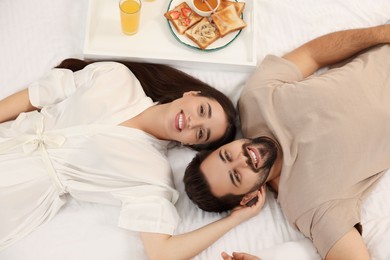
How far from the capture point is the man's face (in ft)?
5.51

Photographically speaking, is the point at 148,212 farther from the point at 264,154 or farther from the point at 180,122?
the point at 264,154

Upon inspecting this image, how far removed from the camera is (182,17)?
6.94 feet

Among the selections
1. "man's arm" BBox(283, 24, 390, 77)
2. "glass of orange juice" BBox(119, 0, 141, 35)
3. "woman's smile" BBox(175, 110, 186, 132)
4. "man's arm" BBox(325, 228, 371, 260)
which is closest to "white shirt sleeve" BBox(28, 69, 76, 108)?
"glass of orange juice" BBox(119, 0, 141, 35)

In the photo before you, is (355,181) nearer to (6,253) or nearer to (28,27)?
(6,253)

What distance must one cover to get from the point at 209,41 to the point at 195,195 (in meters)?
0.69

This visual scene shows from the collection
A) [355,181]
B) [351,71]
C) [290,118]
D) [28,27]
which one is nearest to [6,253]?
[28,27]

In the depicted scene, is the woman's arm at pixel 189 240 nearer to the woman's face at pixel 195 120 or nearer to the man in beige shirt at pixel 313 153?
the man in beige shirt at pixel 313 153

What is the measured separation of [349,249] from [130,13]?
4.01 ft

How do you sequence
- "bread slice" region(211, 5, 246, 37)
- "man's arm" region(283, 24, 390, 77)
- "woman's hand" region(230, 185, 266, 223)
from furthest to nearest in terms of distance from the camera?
1. "bread slice" region(211, 5, 246, 37)
2. "man's arm" region(283, 24, 390, 77)
3. "woman's hand" region(230, 185, 266, 223)

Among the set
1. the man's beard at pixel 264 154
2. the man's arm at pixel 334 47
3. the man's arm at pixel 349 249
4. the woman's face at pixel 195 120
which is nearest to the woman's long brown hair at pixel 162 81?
the woman's face at pixel 195 120

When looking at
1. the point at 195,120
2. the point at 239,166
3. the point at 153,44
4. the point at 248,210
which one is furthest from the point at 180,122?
the point at 153,44

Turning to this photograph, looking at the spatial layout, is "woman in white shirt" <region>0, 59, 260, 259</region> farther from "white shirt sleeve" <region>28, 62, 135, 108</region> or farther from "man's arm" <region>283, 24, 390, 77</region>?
"man's arm" <region>283, 24, 390, 77</region>

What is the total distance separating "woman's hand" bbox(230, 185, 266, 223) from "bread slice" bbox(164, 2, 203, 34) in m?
0.80

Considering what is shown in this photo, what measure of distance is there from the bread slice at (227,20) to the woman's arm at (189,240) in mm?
802
